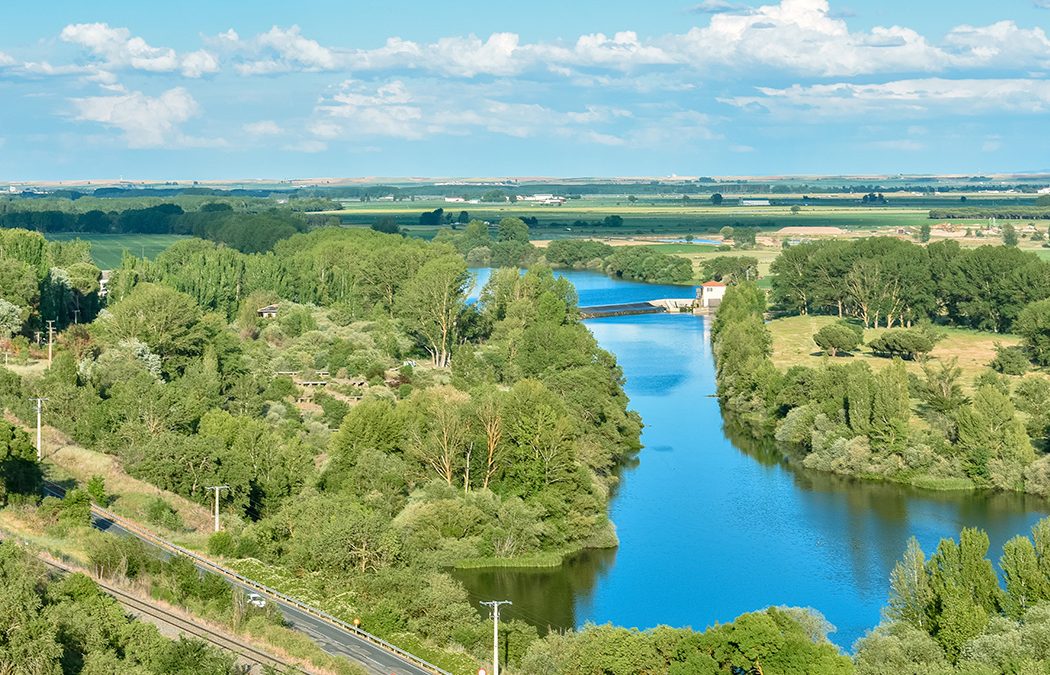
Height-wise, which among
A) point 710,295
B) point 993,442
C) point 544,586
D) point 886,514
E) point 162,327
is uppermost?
point 162,327

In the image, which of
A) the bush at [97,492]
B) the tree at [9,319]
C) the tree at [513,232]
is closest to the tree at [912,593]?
the bush at [97,492]

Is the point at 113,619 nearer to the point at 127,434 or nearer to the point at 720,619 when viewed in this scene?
the point at 720,619

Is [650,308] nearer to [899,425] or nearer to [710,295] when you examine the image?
[710,295]

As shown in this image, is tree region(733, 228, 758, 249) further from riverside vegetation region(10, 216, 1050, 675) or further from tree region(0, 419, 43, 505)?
tree region(0, 419, 43, 505)

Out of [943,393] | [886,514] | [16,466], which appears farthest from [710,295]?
[16,466]

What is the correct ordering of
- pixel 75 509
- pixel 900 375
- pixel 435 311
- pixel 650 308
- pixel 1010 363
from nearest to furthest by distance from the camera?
1. pixel 75 509
2. pixel 900 375
3. pixel 1010 363
4. pixel 435 311
5. pixel 650 308

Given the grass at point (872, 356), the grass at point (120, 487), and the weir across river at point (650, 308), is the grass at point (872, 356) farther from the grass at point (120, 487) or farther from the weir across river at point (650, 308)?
the grass at point (120, 487)
